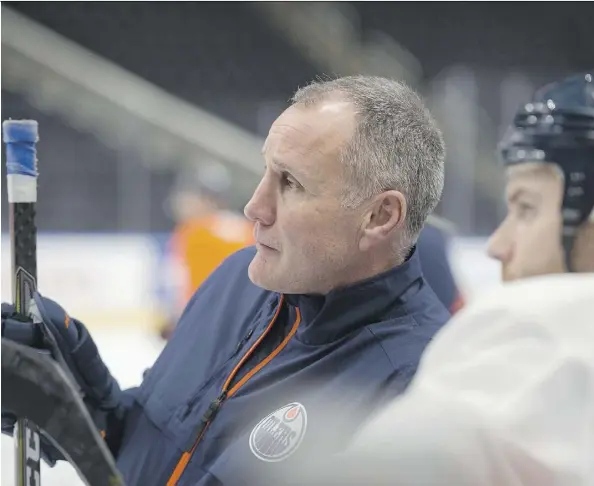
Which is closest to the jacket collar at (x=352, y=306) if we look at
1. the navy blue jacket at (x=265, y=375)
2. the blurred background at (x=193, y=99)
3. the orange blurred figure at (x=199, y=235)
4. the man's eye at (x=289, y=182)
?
the navy blue jacket at (x=265, y=375)

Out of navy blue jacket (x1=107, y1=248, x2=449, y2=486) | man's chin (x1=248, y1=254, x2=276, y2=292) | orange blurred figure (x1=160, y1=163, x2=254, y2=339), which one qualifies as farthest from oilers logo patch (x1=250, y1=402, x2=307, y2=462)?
orange blurred figure (x1=160, y1=163, x2=254, y2=339)

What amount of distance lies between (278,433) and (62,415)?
35 centimetres

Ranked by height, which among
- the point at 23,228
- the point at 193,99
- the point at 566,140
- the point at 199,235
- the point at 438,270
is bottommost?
the point at 199,235

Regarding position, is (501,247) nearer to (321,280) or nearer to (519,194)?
(519,194)

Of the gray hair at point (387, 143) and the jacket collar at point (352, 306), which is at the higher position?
the gray hair at point (387, 143)

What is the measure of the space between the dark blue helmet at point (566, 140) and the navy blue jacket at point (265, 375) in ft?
0.62

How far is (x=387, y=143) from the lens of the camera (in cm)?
87

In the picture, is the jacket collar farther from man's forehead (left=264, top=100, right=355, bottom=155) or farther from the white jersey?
the white jersey

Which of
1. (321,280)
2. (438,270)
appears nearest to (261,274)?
(321,280)

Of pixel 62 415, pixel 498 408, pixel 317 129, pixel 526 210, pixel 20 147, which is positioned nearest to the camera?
pixel 498 408

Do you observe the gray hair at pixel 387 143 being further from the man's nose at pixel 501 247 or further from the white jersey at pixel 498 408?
the white jersey at pixel 498 408

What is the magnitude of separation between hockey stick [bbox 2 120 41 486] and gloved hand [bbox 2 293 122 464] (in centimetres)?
2

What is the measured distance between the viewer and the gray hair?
87cm

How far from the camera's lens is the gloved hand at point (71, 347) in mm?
714
